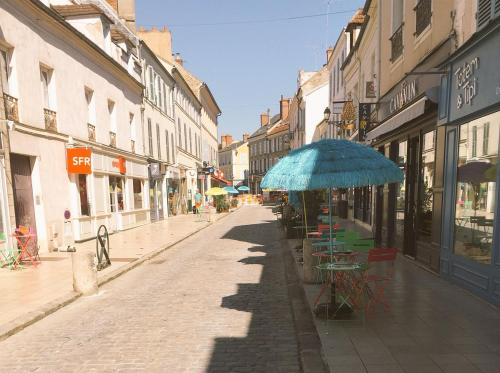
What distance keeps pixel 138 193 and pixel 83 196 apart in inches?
206

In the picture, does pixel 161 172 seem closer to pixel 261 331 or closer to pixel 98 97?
pixel 98 97

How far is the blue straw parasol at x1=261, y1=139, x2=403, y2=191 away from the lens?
Answer: 3.96 m

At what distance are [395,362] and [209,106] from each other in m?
38.3

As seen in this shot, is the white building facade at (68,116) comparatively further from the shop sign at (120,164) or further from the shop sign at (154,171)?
the shop sign at (154,171)

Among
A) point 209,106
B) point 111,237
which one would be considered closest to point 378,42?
point 111,237

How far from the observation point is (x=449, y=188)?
572cm

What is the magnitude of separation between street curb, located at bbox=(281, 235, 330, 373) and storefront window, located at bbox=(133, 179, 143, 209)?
12152 millimetres

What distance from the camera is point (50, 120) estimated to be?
10.1 metres

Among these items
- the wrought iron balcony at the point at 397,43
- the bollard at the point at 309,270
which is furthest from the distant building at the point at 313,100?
the bollard at the point at 309,270

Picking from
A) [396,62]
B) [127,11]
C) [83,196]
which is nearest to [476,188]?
[396,62]

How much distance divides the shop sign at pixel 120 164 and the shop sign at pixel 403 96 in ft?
36.8

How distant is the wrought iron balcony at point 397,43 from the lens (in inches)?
328

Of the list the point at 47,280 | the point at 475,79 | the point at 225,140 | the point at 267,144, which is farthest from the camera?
the point at 225,140

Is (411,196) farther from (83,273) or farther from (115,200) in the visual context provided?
(115,200)
